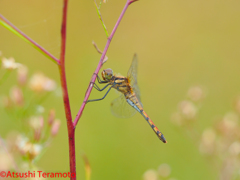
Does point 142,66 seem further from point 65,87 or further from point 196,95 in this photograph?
point 65,87

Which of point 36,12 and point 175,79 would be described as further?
point 175,79

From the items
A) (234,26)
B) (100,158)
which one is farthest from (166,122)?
(234,26)

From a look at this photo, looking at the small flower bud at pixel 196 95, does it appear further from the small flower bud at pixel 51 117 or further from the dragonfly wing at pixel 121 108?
the small flower bud at pixel 51 117

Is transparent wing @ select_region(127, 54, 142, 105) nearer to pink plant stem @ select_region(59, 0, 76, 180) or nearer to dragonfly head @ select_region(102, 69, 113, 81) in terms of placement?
dragonfly head @ select_region(102, 69, 113, 81)

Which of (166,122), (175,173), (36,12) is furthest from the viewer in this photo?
(36,12)

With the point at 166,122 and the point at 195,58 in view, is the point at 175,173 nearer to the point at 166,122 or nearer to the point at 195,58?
the point at 166,122
